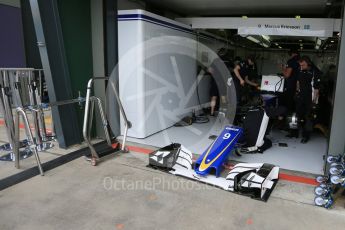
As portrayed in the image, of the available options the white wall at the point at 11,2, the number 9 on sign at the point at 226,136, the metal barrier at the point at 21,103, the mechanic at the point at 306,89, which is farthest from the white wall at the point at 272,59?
the metal barrier at the point at 21,103

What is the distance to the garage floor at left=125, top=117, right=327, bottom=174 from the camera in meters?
3.69

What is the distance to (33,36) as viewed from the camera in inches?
313

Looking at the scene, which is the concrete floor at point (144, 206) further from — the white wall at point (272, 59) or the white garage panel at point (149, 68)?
the white wall at point (272, 59)

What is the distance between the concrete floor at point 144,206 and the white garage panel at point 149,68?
63.0 inches

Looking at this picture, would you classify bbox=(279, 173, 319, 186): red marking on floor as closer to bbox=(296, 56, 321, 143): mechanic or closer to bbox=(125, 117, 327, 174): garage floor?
bbox=(125, 117, 327, 174): garage floor

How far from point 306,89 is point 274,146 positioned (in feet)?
3.53

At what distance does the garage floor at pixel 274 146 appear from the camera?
3.69 metres

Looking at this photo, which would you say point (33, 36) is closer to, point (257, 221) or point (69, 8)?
point (69, 8)

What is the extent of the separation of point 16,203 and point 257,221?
2.22 m

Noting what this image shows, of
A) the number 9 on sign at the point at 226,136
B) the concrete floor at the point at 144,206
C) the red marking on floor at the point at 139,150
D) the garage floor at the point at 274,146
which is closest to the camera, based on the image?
the concrete floor at the point at 144,206

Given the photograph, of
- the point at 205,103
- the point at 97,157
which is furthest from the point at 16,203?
the point at 205,103

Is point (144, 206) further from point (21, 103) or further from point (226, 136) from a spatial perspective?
point (21, 103)

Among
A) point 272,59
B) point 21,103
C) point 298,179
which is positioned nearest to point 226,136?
point 298,179

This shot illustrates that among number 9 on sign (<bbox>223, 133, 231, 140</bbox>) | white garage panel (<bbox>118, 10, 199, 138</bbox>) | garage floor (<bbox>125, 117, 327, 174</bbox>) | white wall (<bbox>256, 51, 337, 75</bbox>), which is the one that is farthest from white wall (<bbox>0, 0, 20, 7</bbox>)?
white wall (<bbox>256, 51, 337, 75</bbox>)
